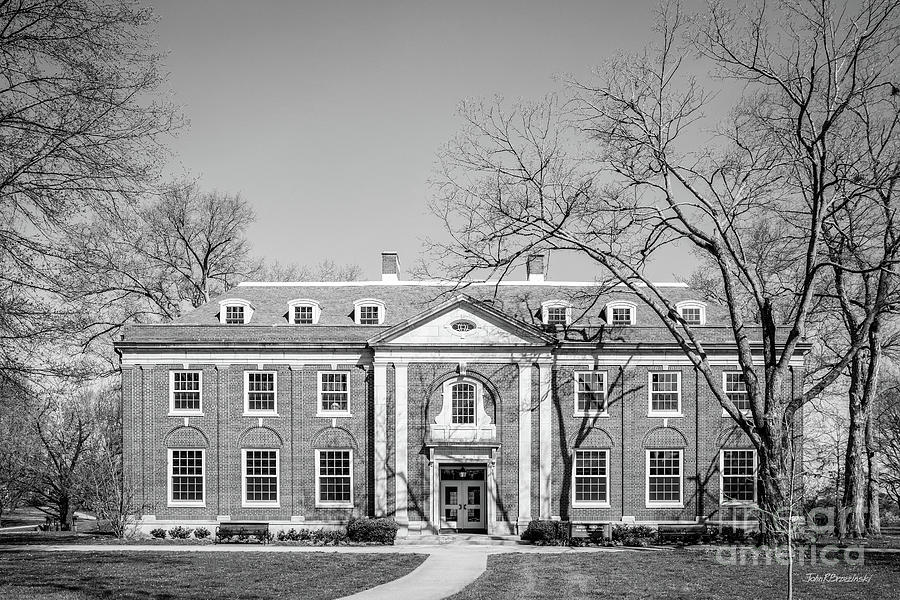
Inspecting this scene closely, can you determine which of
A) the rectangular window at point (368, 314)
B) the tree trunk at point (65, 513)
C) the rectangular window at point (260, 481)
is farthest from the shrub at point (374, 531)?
the tree trunk at point (65, 513)

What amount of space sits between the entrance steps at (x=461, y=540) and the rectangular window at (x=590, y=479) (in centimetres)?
296

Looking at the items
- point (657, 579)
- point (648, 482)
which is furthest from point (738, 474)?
point (657, 579)

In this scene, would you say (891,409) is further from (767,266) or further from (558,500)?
(558,500)

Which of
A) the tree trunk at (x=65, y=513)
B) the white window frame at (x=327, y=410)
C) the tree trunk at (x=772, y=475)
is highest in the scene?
the white window frame at (x=327, y=410)

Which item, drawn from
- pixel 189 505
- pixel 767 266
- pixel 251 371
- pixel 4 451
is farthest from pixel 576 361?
pixel 4 451

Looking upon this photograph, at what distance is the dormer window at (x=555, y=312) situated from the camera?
31109 millimetres

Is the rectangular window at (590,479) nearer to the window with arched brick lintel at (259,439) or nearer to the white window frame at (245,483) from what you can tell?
the white window frame at (245,483)

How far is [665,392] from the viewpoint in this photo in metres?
30.2

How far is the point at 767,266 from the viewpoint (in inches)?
1110

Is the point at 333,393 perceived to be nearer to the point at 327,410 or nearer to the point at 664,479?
the point at 327,410

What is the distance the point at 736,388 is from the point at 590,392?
5.57m

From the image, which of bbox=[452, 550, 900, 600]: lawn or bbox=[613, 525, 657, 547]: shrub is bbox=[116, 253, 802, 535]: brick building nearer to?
bbox=[613, 525, 657, 547]: shrub

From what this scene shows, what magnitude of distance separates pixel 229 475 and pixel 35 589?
519 inches

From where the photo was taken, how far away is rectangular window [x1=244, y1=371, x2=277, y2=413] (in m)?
29.8
